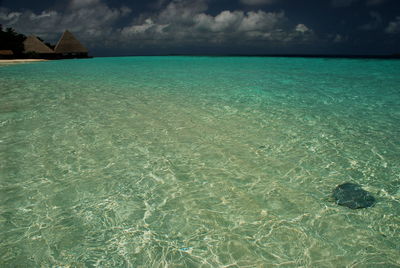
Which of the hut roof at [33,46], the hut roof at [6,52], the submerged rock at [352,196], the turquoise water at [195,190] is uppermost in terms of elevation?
the hut roof at [33,46]

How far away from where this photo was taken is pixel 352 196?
315 cm

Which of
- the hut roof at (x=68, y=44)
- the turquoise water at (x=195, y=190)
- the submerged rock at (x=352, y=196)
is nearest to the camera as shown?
the turquoise water at (x=195, y=190)

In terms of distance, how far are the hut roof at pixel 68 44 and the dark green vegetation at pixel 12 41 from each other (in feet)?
17.3

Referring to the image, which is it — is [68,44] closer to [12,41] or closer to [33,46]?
[33,46]

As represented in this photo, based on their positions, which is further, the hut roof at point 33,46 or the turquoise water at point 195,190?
the hut roof at point 33,46

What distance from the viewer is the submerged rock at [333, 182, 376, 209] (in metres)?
2.99

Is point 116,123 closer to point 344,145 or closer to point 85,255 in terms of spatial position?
point 85,255

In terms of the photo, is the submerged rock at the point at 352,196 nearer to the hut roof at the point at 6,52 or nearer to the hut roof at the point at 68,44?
the hut roof at the point at 6,52

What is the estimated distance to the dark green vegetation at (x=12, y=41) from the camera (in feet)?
117

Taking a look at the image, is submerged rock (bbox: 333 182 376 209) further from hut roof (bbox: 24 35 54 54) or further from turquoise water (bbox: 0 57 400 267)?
hut roof (bbox: 24 35 54 54)

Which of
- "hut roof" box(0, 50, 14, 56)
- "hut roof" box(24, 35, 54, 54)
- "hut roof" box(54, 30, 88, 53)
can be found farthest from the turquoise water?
"hut roof" box(54, 30, 88, 53)

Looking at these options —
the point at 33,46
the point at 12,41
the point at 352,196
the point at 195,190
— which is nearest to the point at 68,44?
the point at 33,46

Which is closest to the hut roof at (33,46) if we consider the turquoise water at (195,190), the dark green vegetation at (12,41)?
the dark green vegetation at (12,41)

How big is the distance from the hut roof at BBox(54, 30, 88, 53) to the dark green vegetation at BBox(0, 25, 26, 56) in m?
5.27
